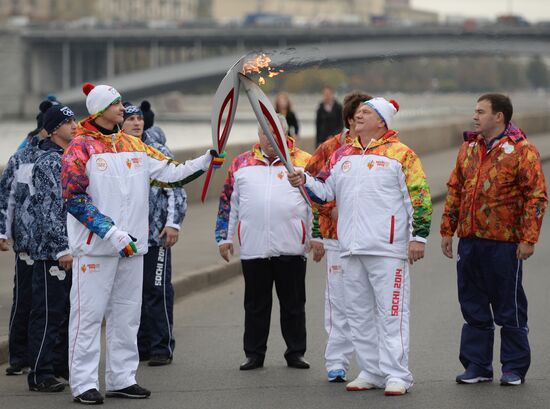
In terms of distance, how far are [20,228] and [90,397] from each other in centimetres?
138

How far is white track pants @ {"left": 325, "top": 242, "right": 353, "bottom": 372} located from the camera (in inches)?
299

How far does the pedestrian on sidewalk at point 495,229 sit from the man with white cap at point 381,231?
1.42ft

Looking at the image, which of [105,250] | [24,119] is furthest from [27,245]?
[24,119]

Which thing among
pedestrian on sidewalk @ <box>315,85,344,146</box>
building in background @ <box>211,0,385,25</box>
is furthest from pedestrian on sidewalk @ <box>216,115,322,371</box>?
building in background @ <box>211,0,385,25</box>

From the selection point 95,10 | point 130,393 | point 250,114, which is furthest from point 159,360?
point 95,10

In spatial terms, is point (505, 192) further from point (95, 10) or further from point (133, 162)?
point (95, 10)

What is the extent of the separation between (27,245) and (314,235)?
177 cm

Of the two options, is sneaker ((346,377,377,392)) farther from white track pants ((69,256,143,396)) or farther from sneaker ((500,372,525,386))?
white track pants ((69,256,143,396))

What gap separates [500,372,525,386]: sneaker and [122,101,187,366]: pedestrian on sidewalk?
92.0 inches

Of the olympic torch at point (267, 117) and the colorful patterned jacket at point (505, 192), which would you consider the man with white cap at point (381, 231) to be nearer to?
the olympic torch at point (267, 117)

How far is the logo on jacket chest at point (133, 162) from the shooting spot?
274 inches

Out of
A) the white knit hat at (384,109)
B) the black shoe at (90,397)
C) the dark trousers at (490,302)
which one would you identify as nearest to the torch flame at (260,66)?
the white knit hat at (384,109)

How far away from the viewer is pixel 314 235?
25.8ft

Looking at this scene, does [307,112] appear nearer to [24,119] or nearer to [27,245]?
[24,119]
